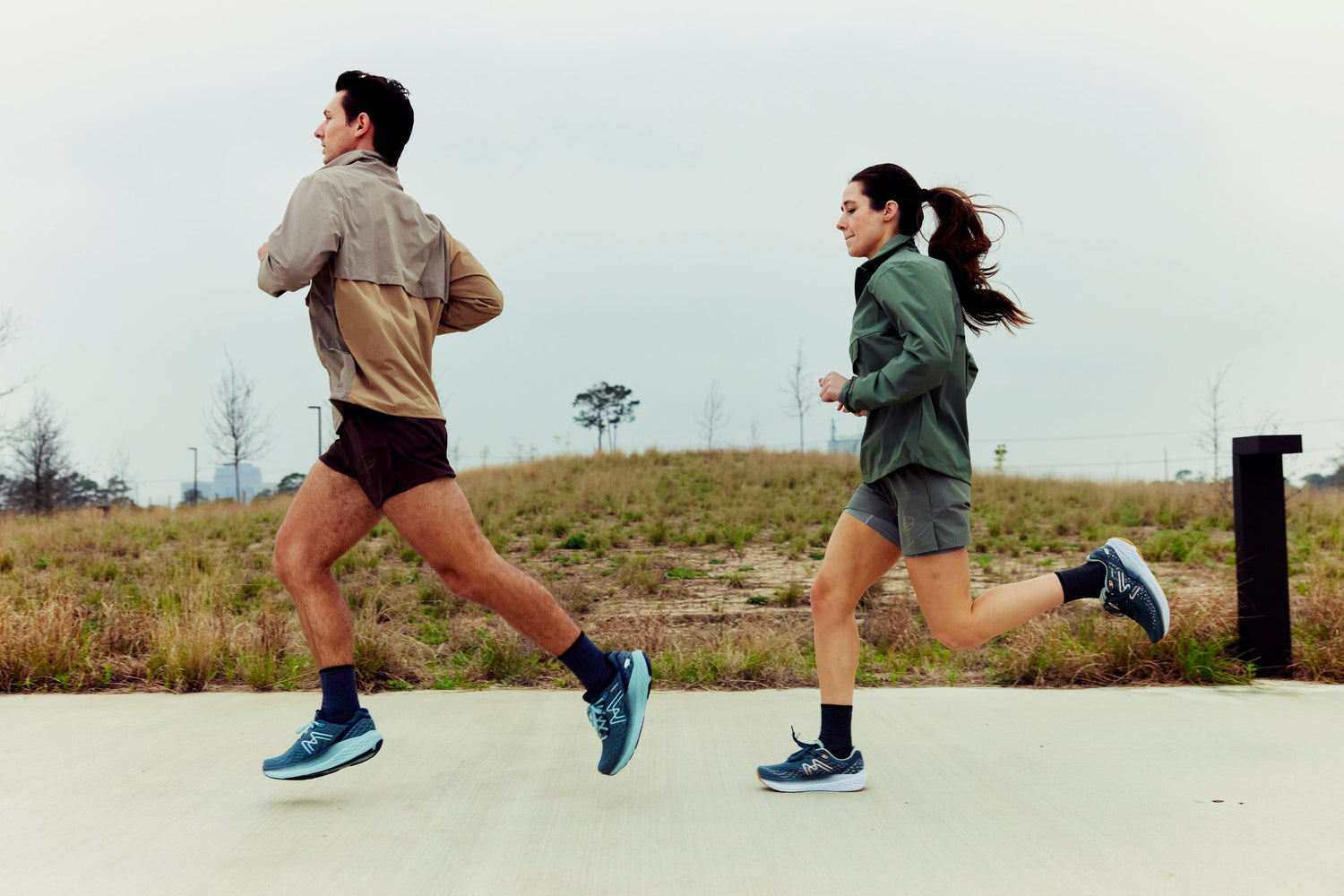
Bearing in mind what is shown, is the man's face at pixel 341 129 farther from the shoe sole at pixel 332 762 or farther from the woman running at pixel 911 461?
the shoe sole at pixel 332 762

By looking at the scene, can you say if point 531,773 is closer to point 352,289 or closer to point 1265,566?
point 352,289

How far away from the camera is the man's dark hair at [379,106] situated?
10.8ft

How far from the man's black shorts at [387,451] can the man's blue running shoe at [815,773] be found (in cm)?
143

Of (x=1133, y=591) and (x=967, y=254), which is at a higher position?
(x=967, y=254)

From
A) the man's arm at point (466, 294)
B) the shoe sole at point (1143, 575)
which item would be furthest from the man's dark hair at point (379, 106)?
the shoe sole at point (1143, 575)

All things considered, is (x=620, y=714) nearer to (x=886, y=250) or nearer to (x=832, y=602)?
(x=832, y=602)

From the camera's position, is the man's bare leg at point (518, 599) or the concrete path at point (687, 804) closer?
the concrete path at point (687, 804)

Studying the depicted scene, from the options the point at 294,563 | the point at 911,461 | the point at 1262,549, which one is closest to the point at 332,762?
the point at 294,563

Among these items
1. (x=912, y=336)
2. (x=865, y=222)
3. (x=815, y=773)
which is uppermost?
(x=865, y=222)

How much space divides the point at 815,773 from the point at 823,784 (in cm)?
4

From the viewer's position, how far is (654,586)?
10.7 meters

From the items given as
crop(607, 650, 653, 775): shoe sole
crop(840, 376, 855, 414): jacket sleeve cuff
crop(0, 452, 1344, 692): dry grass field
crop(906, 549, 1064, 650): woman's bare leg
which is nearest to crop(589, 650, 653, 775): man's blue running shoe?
crop(607, 650, 653, 775): shoe sole

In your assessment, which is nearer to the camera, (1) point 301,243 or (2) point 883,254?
(1) point 301,243

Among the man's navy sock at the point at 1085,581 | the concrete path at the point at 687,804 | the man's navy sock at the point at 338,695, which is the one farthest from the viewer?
the man's navy sock at the point at 1085,581
